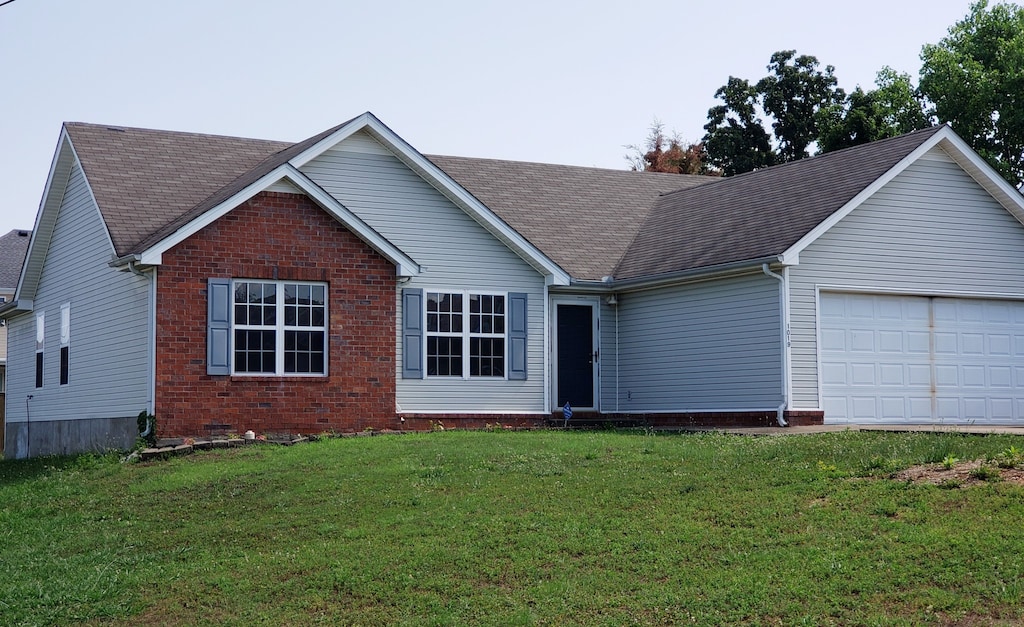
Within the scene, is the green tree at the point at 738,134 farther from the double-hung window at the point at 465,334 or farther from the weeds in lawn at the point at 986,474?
the weeds in lawn at the point at 986,474

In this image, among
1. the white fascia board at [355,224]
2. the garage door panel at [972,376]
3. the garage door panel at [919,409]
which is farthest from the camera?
the garage door panel at [972,376]

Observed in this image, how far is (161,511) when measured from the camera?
14102 mm

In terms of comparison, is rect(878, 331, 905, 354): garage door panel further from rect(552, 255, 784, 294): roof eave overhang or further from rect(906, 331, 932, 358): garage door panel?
rect(552, 255, 784, 294): roof eave overhang

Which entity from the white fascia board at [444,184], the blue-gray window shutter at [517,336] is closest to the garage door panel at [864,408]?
the white fascia board at [444,184]

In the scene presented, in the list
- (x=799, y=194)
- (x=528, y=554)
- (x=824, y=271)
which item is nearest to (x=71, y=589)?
(x=528, y=554)

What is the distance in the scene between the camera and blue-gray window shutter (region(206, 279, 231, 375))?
1944 cm

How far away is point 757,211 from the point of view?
2339 cm

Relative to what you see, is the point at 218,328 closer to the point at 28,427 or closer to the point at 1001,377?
the point at 28,427

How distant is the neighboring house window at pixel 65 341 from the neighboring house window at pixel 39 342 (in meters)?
1.46

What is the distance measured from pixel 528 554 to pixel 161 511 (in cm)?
497

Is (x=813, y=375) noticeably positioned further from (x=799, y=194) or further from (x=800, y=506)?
(x=800, y=506)

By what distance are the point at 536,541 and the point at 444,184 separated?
11673 millimetres

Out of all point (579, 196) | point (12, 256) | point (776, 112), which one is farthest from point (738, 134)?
point (12, 256)

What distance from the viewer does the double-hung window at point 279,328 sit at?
19.9 m
